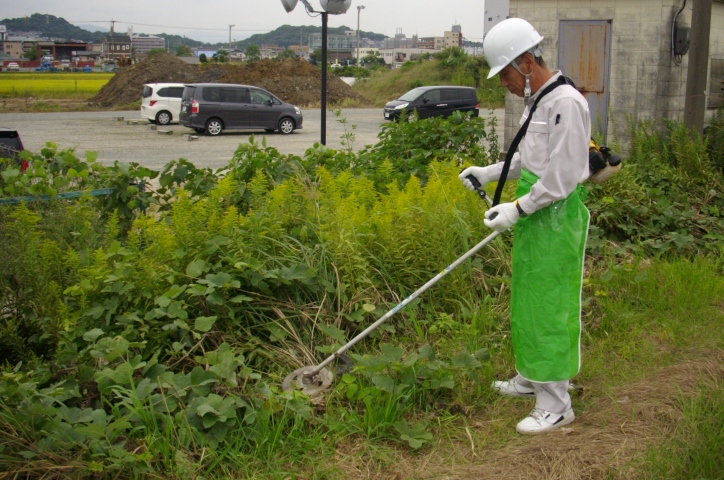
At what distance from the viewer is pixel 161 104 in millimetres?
28047

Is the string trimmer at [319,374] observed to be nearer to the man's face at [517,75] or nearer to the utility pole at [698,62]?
the man's face at [517,75]

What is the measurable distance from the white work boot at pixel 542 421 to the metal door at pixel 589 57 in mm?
7363

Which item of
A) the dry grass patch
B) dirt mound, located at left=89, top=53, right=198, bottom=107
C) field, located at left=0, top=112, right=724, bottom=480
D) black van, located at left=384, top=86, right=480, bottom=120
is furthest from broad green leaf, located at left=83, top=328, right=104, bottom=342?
dirt mound, located at left=89, top=53, right=198, bottom=107

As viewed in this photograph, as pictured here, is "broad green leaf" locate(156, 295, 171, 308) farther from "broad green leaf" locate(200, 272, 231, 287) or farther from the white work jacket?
the white work jacket

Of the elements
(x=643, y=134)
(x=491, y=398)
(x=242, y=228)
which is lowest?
(x=491, y=398)

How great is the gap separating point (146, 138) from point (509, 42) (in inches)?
851

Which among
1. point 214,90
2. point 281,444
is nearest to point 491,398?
point 281,444

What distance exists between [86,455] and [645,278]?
153 inches

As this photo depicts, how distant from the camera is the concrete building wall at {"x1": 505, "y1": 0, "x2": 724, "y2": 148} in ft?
33.3

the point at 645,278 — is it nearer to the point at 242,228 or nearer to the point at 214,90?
the point at 242,228

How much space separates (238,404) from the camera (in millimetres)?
3436

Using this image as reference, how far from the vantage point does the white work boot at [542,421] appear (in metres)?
3.66

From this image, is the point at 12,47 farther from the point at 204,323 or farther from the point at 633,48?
the point at 204,323

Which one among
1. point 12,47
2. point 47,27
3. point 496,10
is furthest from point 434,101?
point 12,47
